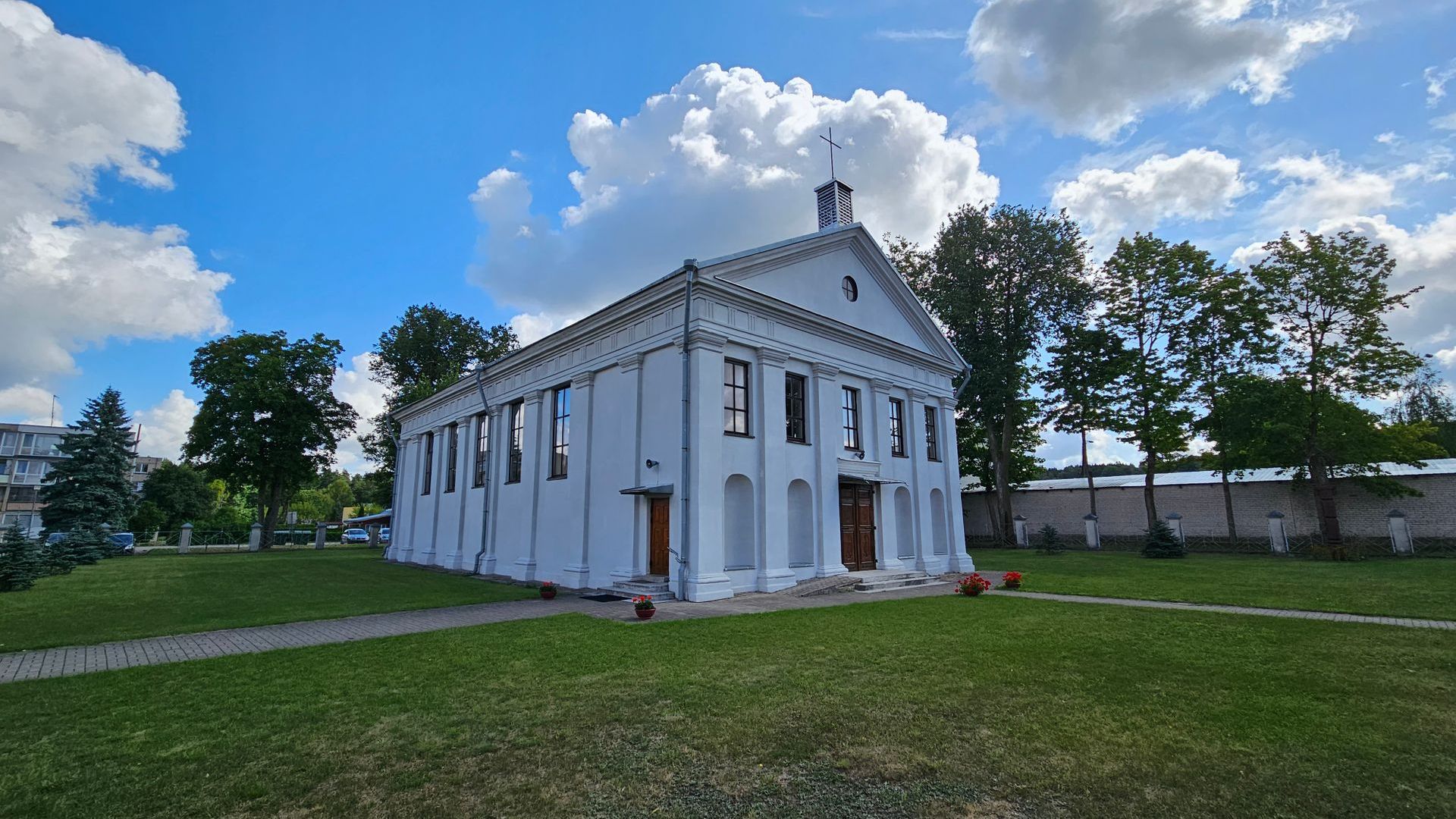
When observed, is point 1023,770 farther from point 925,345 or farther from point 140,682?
point 925,345

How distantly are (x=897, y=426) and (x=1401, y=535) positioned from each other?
17282mm

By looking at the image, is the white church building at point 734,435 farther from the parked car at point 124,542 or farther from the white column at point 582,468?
the parked car at point 124,542

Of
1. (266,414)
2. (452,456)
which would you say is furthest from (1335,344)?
(266,414)

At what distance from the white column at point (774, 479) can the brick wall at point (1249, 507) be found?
21.2m

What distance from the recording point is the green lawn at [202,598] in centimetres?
930

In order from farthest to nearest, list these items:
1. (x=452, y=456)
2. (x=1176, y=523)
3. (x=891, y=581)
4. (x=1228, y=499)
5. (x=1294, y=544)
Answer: (x=1176, y=523)
(x=1228, y=499)
(x=452, y=456)
(x=1294, y=544)
(x=891, y=581)

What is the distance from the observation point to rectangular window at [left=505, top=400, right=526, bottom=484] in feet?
62.0

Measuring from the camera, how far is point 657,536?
13.7 m

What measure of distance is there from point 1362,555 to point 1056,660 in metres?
21.6

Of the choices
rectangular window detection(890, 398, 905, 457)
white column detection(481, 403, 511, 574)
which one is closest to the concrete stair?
rectangular window detection(890, 398, 905, 457)

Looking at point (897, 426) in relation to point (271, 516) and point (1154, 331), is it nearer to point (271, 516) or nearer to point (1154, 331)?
point (1154, 331)

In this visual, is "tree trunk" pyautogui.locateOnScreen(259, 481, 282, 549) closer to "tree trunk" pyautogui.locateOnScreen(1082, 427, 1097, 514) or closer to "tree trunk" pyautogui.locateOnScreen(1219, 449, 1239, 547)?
"tree trunk" pyautogui.locateOnScreen(1082, 427, 1097, 514)

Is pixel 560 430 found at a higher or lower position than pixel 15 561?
higher

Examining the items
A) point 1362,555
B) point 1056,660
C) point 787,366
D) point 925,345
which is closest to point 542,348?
point 787,366
